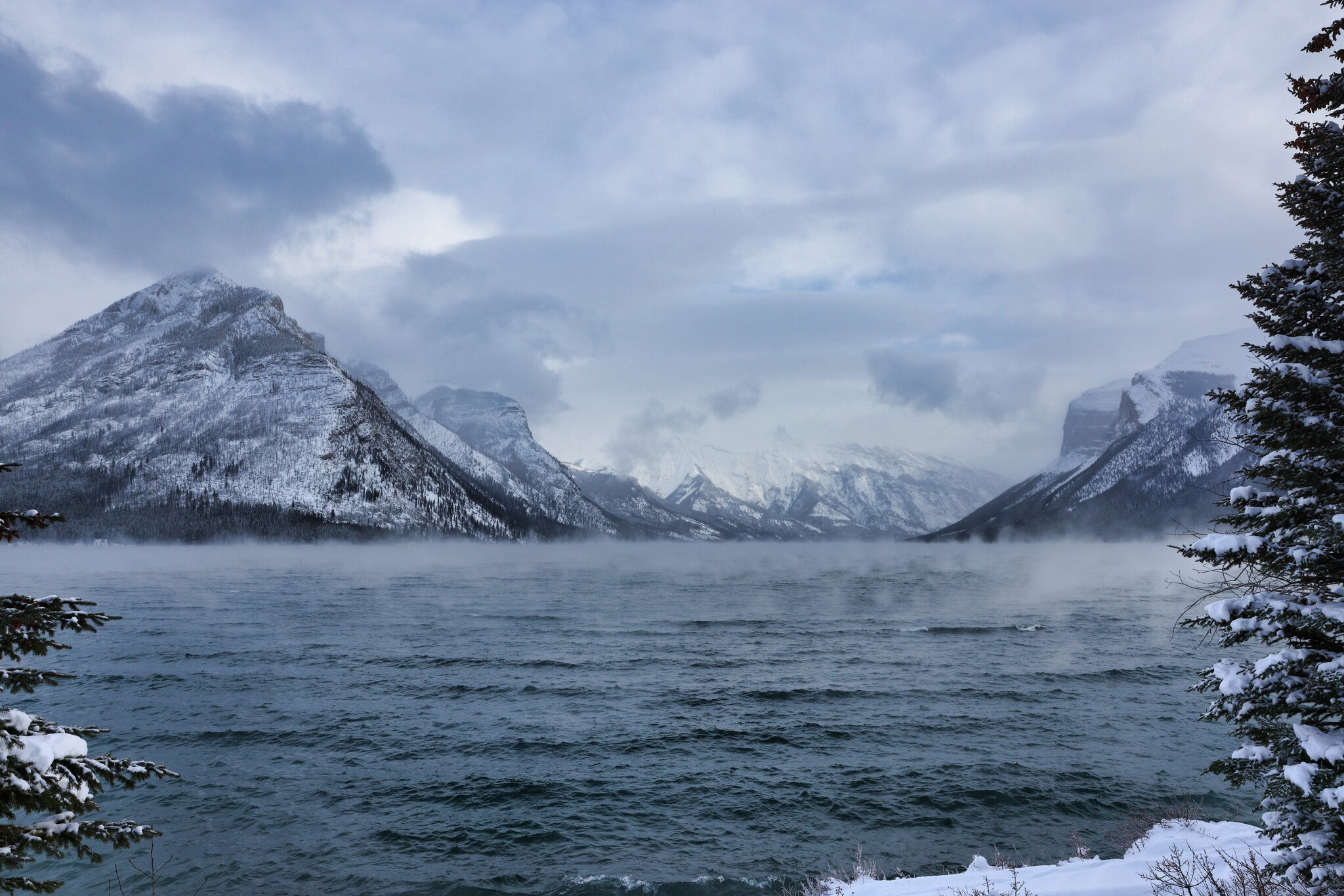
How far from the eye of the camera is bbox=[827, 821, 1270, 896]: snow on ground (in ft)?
46.9

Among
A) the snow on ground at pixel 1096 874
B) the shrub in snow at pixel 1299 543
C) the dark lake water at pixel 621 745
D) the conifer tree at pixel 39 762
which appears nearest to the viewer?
the conifer tree at pixel 39 762

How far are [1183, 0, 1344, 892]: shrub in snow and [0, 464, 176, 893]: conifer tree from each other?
16715mm

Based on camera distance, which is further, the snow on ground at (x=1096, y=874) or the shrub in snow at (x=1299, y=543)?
the snow on ground at (x=1096, y=874)

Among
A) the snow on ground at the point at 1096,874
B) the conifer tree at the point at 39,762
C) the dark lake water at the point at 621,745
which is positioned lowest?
the dark lake water at the point at 621,745

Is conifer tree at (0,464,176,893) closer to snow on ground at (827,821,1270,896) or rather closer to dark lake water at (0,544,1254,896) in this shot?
dark lake water at (0,544,1254,896)

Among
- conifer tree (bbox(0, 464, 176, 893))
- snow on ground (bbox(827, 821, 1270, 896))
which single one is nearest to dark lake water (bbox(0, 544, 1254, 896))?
snow on ground (bbox(827, 821, 1270, 896))

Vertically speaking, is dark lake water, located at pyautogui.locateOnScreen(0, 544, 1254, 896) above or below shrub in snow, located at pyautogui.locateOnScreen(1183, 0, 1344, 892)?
below

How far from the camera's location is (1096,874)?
606 inches

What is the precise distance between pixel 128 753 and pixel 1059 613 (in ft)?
281

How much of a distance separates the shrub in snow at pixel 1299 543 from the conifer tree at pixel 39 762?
16715mm

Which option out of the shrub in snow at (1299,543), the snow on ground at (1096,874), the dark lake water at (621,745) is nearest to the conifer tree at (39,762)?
the dark lake water at (621,745)

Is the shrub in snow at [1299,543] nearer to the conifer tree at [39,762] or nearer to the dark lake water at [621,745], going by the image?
the dark lake water at [621,745]

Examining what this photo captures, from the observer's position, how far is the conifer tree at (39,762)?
25.6 ft

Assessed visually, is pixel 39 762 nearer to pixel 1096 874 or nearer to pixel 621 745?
pixel 1096 874
